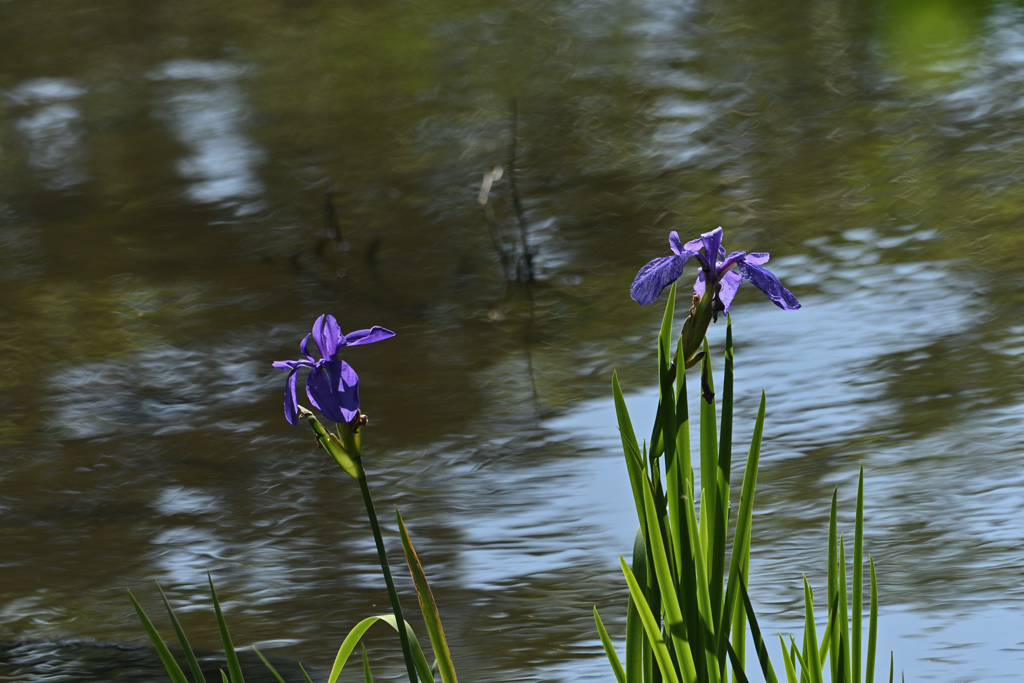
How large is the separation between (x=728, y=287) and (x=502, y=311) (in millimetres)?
2308

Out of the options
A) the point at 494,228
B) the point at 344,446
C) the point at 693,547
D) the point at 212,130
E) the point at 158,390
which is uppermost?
the point at 344,446

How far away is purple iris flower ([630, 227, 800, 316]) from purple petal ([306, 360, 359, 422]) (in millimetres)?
240

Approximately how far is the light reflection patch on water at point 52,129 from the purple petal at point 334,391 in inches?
163

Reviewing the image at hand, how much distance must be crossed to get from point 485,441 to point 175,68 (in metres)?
4.06

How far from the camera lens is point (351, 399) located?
88cm

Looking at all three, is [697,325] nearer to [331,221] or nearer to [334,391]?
→ [334,391]

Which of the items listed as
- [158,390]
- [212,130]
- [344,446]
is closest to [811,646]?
[344,446]

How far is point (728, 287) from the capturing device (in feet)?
3.15

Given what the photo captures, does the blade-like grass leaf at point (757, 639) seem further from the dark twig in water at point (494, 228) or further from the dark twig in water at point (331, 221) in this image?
the dark twig in water at point (331, 221)

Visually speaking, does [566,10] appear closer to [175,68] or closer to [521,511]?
[175,68]

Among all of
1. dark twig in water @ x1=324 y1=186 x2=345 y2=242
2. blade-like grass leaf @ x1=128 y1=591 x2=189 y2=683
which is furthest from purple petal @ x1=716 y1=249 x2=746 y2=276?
dark twig in water @ x1=324 y1=186 x2=345 y2=242

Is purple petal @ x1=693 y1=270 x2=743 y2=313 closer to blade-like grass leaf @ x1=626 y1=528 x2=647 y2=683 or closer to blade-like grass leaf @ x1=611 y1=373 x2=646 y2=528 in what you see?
blade-like grass leaf @ x1=611 y1=373 x2=646 y2=528

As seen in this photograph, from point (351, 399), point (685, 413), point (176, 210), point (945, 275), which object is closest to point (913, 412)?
point (945, 275)

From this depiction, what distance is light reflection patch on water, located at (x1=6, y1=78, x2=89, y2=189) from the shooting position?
481cm
